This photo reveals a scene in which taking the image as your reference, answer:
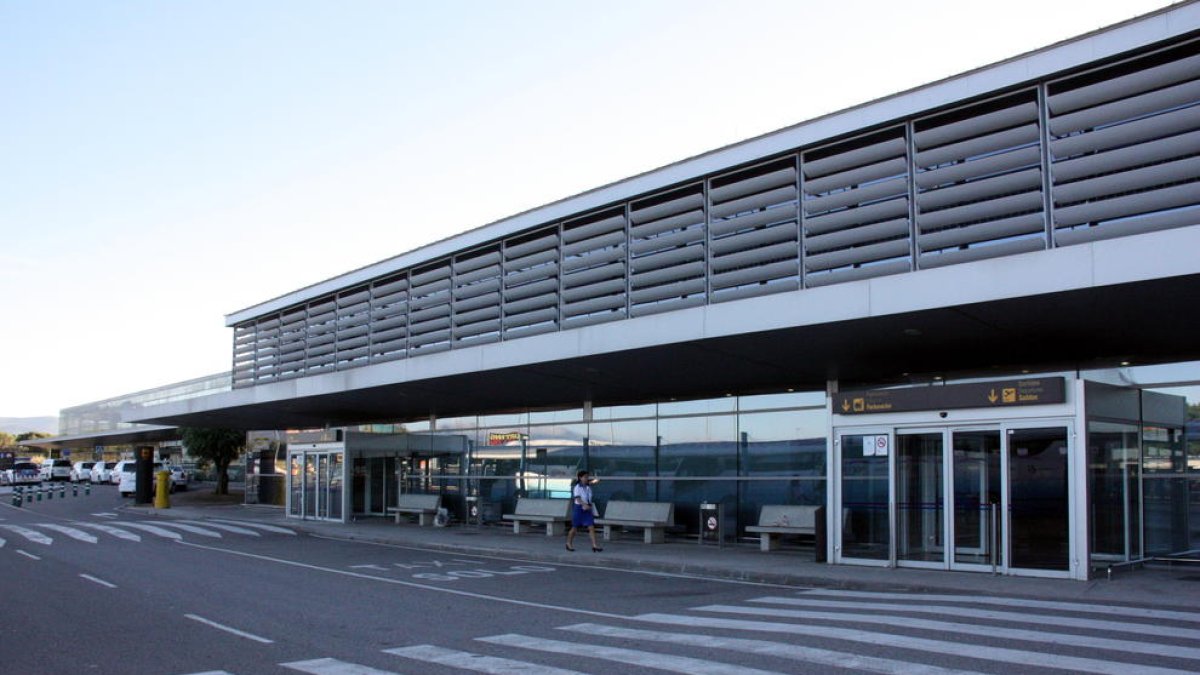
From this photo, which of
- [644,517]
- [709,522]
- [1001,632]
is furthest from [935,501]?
[644,517]

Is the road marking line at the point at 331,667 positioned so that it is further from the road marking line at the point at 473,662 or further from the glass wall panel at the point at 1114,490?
A: the glass wall panel at the point at 1114,490

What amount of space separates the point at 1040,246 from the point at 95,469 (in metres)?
76.9

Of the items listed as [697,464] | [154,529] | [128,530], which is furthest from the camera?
[154,529]

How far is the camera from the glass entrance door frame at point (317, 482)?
3269 centimetres

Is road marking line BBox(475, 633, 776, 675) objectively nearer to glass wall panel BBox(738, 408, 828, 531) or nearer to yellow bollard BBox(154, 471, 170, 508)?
glass wall panel BBox(738, 408, 828, 531)

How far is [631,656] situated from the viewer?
965cm

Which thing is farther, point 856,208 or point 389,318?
point 389,318

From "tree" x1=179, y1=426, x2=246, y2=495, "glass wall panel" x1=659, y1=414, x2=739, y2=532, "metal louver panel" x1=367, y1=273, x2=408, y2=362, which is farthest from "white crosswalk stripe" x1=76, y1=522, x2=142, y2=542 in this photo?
"tree" x1=179, y1=426, x2=246, y2=495

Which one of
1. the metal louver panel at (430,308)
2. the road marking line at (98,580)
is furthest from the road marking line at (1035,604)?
the metal louver panel at (430,308)

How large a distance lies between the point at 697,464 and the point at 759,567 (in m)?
6.67

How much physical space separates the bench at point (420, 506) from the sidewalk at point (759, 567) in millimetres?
605

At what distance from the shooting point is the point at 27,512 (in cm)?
3794

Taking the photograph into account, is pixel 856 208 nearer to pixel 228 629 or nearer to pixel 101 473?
pixel 228 629

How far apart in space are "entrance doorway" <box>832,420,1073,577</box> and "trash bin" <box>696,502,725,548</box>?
4.88m
